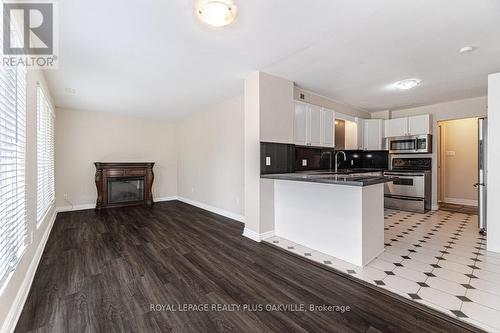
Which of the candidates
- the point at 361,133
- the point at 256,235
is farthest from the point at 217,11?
the point at 361,133

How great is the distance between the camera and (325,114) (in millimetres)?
4402

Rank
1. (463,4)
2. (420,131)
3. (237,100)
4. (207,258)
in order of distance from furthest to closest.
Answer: (420,131) < (237,100) < (207,258) < (463,4)

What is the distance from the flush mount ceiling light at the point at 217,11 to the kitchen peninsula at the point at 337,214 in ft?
6.24

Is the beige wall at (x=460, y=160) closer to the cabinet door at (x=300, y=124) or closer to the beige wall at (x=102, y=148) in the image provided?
the cabinet door at (x=300, y=124)

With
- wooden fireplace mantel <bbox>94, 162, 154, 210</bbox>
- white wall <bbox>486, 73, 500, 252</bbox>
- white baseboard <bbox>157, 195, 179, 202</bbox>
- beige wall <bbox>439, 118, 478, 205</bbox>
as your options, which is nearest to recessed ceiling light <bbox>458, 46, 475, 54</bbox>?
white wall <bbox>486, 73, 500, 252</bbox>

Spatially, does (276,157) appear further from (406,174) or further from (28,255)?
(406,174)

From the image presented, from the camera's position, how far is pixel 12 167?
5.81 feet

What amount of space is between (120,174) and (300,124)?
467cm

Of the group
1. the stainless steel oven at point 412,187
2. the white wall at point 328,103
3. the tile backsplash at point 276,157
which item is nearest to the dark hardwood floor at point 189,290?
the tile backsplash at point 276,157

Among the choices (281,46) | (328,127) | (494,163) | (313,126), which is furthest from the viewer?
(328,127)

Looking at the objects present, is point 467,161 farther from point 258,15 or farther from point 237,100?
point 258,15

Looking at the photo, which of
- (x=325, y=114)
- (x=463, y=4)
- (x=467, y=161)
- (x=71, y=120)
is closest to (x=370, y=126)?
(x=325, y=114)

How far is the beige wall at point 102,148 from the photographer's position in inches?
205

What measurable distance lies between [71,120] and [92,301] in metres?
5.10
